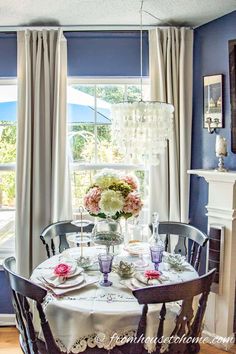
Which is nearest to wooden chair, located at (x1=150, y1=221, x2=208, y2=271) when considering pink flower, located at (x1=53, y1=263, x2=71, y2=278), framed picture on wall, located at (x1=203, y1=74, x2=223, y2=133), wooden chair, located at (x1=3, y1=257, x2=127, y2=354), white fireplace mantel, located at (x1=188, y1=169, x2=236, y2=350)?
white fireplace mantel, located at (x1=188, y1=169, x2=236, y2=350)

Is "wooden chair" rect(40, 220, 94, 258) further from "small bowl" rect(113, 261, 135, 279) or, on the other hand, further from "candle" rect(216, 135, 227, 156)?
"candle" rect(216, 135, 227, 156)

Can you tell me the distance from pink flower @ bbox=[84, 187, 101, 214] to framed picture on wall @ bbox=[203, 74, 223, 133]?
1222mm

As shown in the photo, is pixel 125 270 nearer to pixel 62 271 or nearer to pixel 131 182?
pixel 62 271

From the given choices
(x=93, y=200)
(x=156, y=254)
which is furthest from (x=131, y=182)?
(x=156, y=254)

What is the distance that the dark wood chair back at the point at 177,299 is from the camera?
1.63 m

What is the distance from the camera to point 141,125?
2299 millimetres

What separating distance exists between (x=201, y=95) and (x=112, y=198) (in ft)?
4.70

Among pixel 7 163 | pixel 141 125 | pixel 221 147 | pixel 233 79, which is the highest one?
pixel 233 79

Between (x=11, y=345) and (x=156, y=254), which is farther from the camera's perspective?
(x=11, y=345)

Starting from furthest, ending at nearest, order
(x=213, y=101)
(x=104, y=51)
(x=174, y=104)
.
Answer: (x=104, y=51)
(x=174, y=104)
(x=213, y=101)

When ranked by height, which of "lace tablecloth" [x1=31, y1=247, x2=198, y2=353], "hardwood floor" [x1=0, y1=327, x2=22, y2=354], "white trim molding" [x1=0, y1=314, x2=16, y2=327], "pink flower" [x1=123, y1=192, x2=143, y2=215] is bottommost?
"hardwood floor" [x1=0, y1=327, x2=22, y2=354]

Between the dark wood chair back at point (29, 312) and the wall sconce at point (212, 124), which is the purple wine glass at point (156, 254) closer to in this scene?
the dark wood chair back at point (29, 312)

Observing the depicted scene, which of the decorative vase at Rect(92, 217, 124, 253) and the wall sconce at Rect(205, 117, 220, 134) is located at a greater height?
the wall sconce at Rect(205, 117, 220, 134)

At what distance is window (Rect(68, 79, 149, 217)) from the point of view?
3252 mm
